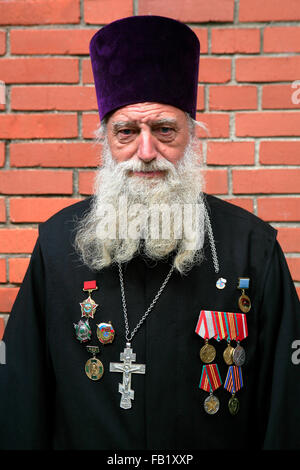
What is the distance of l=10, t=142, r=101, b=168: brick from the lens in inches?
86.3

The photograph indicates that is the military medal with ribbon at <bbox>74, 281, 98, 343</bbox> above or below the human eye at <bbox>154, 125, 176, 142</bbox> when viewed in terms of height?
below

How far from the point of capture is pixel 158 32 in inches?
66.7

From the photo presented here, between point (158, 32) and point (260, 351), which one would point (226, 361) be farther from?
point (158, 32)

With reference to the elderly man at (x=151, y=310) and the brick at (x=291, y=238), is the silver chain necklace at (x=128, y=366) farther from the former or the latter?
the brick at (x=291, y=238)

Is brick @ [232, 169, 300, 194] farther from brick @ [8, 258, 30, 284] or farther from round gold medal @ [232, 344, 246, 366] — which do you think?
brick @ [8, 258, 30, 284]

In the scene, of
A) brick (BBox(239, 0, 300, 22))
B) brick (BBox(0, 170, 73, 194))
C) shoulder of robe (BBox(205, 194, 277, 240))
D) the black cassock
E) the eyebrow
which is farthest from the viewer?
brick (BBox(0, 170, 73, 194))

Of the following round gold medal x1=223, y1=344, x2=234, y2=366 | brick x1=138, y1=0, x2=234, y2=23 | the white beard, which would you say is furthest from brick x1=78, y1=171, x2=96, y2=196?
round gold medal x1=223, y1=344, x2=234, y2=366

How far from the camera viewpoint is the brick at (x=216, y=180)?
2.17m

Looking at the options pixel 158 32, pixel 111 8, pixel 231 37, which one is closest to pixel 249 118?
pixel 231 37

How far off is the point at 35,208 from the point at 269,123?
52.1 inches

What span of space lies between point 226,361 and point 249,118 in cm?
125

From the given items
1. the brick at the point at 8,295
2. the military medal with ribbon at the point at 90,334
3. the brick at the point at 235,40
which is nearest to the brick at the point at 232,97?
the brick at the point at 235,40

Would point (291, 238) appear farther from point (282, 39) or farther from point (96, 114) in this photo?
point (96, 114)
